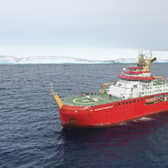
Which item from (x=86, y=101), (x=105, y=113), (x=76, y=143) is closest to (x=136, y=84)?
(x=105, y=113)

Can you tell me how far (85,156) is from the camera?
66.5 ft

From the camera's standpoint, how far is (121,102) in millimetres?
28109

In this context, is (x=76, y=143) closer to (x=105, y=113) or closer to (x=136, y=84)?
(x=105, y=113)

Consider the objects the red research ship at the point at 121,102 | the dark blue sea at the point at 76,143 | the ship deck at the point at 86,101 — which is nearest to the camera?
the dark blue sea at the point at 76,143

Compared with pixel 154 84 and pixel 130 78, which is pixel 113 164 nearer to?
pixel 130 78

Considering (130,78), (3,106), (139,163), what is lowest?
(139,163)

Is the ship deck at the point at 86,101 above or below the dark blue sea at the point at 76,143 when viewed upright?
above

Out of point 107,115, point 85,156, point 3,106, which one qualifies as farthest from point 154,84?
point 3,106

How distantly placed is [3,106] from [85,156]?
2312 centimetres

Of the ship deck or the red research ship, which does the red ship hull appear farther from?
the ship deck

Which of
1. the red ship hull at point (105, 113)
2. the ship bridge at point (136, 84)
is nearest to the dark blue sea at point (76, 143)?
the red ship hull at point (105, 113)

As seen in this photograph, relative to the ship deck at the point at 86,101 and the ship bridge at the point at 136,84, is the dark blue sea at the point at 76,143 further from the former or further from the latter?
the ship bridge at the point at 136,84

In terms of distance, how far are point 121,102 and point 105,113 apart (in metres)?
3.31

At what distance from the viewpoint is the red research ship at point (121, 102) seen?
25878 mm
